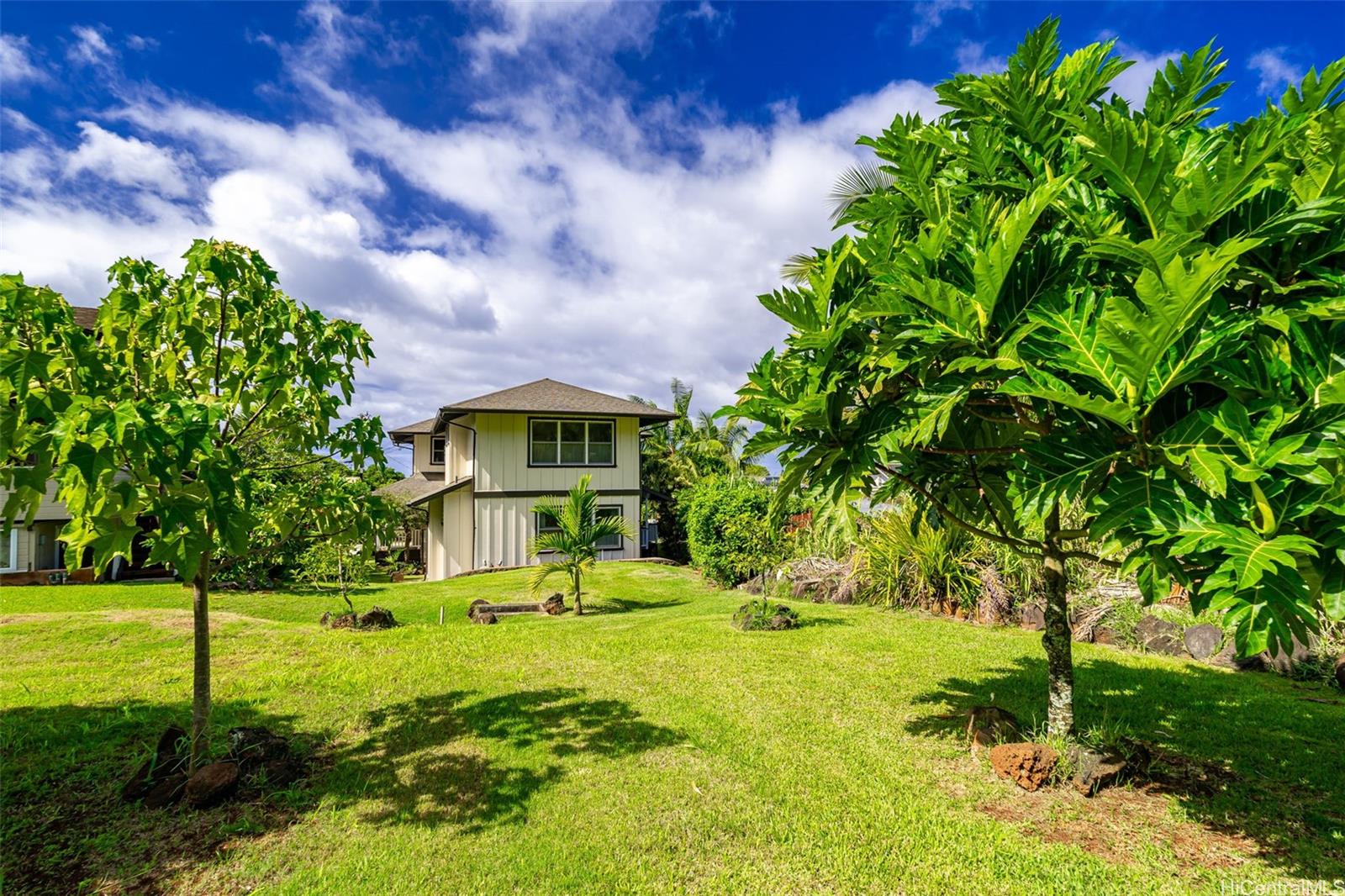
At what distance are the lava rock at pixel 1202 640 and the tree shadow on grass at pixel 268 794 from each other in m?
7.37

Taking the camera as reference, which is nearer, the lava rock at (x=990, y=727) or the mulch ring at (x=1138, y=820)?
the mulch ring at (x=1138, y=820)

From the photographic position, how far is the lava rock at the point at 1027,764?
4051 millimetres

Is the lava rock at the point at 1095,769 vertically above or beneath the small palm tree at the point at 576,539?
beneath

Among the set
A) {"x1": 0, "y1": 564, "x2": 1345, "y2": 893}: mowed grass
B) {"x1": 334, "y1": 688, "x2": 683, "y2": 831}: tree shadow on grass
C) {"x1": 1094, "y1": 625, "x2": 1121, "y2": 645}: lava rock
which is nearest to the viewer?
{"x1": 0, "y1": 564, "x2": 1345, "y2": 893}: mowed grass

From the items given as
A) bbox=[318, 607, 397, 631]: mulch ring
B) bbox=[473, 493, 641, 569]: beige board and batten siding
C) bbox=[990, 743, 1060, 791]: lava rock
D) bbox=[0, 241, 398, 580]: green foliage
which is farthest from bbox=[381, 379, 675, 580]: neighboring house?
bbox=[990, 743, 1060, 791]: lava rock

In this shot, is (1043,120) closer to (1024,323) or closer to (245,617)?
(1024,323)

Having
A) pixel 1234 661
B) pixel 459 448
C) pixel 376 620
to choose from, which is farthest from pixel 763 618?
pixel 459 448

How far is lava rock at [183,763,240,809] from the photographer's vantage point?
3.86 meters

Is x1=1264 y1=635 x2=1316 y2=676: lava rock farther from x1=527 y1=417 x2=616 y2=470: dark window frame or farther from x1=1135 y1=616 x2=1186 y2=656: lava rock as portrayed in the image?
x1=527 y1=417 x2=616 y2=470: dark window frame

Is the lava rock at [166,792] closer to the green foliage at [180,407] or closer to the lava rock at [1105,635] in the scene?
the green foliage at [180,407]

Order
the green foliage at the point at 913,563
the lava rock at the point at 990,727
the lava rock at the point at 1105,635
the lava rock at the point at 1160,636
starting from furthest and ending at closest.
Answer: the green foliage at the point at 913,563
the lava rock at the point at 1105,635
the lava rock at the point at 1160,636
the lava rock at the point at 990,727

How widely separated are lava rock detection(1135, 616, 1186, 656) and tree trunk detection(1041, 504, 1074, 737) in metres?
5.24

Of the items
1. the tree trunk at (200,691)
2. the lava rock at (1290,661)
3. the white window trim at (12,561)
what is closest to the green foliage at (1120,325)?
the tree trunk at (200,691)

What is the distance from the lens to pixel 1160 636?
7.93 metres
